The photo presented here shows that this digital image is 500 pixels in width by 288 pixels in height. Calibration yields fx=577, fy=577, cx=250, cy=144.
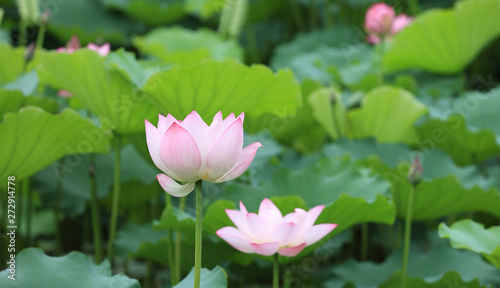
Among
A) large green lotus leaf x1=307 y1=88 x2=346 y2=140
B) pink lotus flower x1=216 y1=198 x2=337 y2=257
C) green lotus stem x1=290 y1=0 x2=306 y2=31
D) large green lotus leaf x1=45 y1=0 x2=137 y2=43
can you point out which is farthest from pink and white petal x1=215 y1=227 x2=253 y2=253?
green lotus stem x1=290 y1=0 x2=306 y2=31

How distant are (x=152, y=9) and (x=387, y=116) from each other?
4.85 ft

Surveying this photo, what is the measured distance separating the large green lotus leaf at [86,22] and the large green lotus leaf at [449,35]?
4.26 feet

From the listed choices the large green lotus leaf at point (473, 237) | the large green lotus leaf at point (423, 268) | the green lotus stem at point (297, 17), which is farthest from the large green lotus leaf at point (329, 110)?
the green lotus stem at point (297, 17)

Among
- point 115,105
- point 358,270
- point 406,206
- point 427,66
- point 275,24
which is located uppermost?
A: point 275,24

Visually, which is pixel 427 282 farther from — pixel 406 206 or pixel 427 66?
pixel 427 66

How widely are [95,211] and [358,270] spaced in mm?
528

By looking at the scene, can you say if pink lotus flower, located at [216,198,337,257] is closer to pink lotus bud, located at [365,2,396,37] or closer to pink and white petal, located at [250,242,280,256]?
pink and white petal, located at [250,242,280,256]

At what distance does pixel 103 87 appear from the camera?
101 centimetres

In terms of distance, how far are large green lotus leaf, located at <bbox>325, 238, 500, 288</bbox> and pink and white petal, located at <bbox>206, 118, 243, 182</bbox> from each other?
0.56 m

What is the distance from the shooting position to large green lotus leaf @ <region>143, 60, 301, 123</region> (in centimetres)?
94

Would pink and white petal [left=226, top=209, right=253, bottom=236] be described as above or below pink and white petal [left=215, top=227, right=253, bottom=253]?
above

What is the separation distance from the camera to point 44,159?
922 mm

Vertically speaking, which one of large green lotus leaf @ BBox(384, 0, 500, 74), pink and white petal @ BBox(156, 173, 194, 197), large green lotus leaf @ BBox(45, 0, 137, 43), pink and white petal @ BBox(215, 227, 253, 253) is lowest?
pink and white petal @ BBox(215, 227, 253, 253)

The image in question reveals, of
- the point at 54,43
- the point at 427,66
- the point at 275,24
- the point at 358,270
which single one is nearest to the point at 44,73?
the point at 358,270
